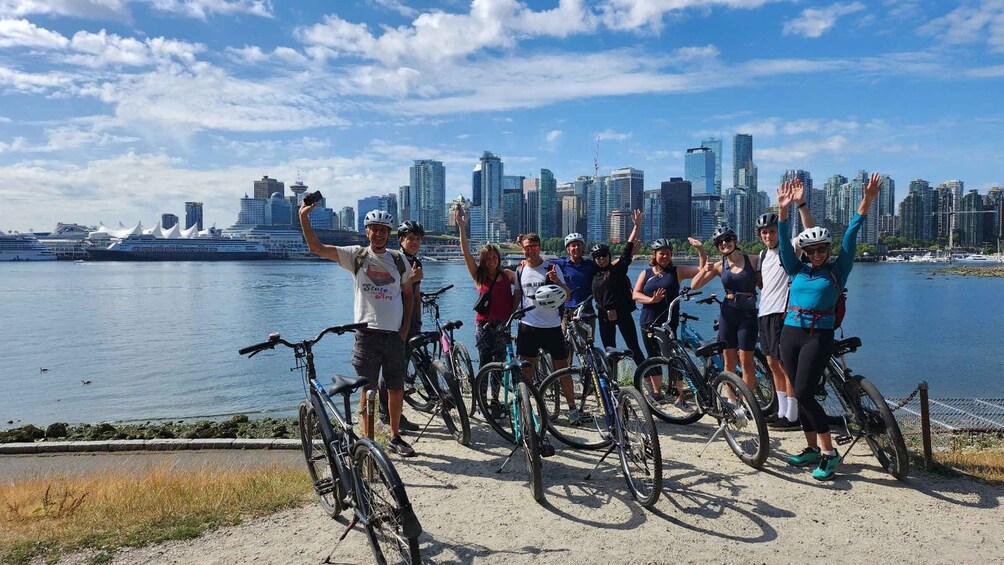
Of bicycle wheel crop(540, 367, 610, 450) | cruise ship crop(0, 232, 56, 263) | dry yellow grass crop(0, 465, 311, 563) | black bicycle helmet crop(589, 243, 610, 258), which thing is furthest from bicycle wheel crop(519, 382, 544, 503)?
cruise ship crop(0, 232, 56, 263)

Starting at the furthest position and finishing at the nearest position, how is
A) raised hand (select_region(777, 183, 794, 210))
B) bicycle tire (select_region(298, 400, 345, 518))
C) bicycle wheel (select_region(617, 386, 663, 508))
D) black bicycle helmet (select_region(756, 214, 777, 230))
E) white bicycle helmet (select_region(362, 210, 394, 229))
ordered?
black bicycle helmet (select_region(756, 214, 777, 230)), white bicycle helmet (select_region(362, 210, 394, 229)), raised hand (select_region(777, 183, 794, 210)), bicycle wheel (select_region(617, 386, 663, 508)), bicycle tire (select_region(298, 400, 345, 518))

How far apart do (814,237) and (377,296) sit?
11.8 feet

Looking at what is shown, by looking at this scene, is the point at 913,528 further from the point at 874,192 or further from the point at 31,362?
the point at 31,362

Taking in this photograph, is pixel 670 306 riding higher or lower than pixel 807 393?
higher

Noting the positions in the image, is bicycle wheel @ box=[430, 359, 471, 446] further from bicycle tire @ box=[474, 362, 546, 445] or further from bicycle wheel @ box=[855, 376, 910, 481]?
bicycle wheel @ box=[855, 376, 910, 481]

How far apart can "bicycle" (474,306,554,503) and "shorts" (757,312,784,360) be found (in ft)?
7.17

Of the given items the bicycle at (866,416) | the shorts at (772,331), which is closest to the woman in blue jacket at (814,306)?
the bicycle at (866,416)

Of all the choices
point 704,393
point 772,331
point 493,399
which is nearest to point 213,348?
point 493,399

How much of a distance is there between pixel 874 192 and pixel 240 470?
20.8 ft

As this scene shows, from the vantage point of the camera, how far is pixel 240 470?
6.60 metres

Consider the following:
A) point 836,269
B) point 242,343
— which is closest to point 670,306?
point 836,269

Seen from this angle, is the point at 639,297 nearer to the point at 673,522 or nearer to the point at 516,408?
the point at 516,408

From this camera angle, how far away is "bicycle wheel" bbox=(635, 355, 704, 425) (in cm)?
685

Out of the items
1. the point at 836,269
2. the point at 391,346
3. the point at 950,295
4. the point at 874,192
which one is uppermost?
the point at 874,192
